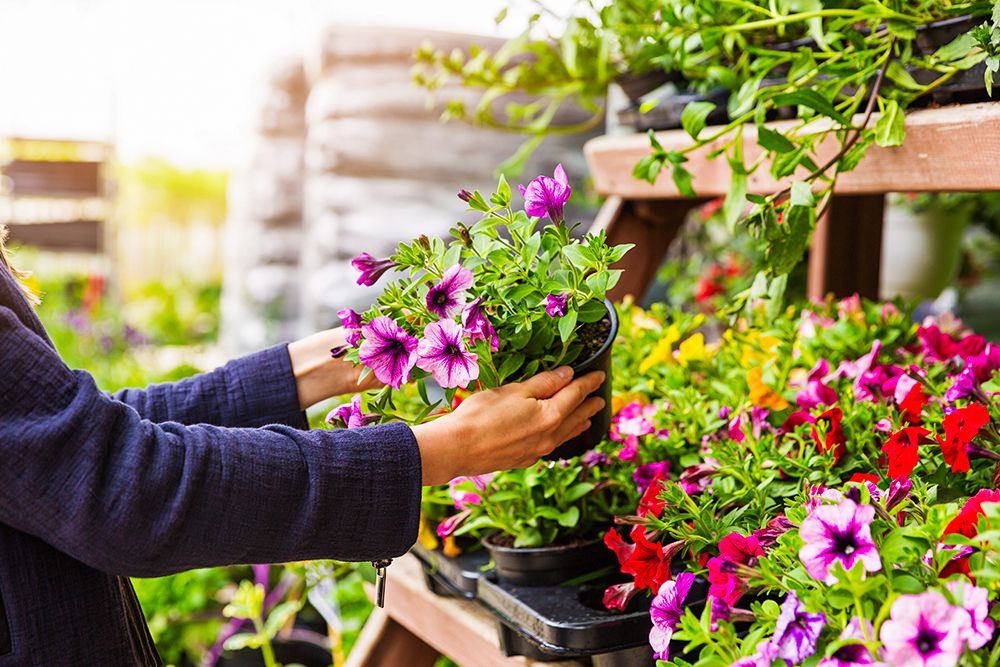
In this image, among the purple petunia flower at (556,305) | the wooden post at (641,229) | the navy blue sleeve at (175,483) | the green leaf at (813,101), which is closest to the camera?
the navy blue sleeve at (175,483)

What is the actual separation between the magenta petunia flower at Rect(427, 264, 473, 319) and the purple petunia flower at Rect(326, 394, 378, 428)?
0.13 m

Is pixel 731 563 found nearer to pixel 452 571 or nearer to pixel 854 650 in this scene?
pixel 854 650

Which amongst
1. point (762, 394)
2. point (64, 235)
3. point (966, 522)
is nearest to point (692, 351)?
point (762, 394)

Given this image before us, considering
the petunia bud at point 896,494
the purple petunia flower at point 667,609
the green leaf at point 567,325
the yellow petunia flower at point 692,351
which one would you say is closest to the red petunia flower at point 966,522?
the petunia bud at point 896,494

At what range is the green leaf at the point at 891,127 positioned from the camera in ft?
2.76

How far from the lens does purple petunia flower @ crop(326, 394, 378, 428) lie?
803 millimetres

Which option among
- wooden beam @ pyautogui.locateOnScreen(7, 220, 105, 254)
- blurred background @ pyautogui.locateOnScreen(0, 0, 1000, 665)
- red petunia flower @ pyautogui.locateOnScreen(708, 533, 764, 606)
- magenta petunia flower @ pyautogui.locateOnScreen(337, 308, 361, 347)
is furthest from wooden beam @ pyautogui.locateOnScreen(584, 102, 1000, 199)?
wooden beam @ pyautogui.locateOnScreen(7, 220, 105, 254)

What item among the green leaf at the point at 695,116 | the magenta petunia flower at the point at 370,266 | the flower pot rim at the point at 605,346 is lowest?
the flower pot rim at the point at 605,346

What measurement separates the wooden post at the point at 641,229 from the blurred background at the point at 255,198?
22 centimetres

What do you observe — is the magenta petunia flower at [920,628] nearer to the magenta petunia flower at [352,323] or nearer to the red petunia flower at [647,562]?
the red petunia flower at [647,562]

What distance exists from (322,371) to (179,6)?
23.0 ft

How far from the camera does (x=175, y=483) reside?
25.3 inches

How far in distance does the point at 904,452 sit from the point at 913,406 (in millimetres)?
107

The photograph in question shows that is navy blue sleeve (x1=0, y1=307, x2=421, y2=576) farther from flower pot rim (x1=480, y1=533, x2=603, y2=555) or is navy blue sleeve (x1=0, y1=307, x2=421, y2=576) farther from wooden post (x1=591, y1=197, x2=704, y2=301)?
wooden post (x1=591, y1=197, x2=704, y2=301)
